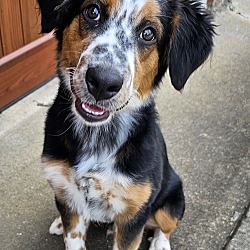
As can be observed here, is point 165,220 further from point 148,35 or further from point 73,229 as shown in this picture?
point 148,35

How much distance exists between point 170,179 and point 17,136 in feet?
4.64

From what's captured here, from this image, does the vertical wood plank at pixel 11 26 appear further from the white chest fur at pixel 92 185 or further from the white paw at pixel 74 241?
the white paw at pixel 74 241

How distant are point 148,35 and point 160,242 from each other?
138 cm

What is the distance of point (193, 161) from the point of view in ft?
13.4

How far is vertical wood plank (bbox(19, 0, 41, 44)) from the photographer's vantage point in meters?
4.22

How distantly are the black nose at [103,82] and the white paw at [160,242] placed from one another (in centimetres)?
124

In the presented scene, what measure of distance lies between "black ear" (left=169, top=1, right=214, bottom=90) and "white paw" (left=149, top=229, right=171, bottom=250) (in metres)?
1.06

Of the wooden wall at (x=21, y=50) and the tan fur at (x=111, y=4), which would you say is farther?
the wooden wall at (x=21, y=50)

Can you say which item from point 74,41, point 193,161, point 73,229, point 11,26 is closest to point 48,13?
point 74,41

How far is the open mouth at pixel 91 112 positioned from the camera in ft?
8.79

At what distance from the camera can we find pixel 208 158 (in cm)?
413

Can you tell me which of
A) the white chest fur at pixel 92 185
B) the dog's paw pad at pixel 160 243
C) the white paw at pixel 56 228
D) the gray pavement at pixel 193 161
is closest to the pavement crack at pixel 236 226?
the gray pavement at pixel 193 161

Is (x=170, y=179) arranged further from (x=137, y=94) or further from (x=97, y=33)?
(x=97, y=33)

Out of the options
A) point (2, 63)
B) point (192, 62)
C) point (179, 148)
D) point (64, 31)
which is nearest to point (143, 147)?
point (192, 62)
